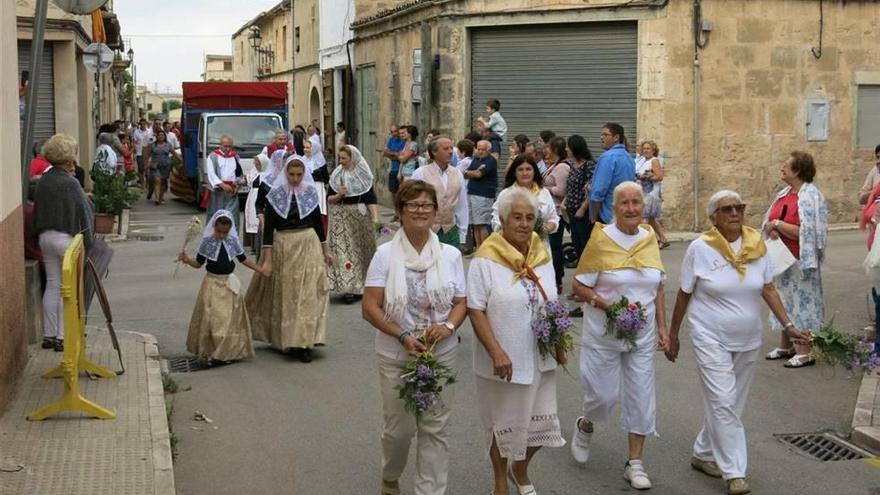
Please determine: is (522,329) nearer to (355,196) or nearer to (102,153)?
(355,196)

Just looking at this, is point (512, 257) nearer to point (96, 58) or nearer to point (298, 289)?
point (298, 289)

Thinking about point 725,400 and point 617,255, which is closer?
point 725,400

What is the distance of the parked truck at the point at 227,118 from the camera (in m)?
25.8

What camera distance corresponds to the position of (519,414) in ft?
19.3

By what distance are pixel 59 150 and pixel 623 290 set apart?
4790 millimetres

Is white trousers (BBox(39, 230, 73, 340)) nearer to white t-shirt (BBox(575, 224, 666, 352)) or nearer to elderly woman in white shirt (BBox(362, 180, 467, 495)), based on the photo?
elderly woman in white shirt (BBox(362, 180, 467, 495))

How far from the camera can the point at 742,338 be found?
21.3 feet

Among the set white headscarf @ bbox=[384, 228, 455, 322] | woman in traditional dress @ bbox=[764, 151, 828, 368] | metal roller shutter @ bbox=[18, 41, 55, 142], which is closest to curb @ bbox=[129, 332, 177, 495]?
white headscarf @ bbox=[384, 228, 455, 322]

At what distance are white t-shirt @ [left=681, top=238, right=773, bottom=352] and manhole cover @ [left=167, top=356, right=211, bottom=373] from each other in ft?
15.2

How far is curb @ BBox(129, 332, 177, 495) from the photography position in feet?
20.2

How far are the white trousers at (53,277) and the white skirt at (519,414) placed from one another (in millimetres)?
4419

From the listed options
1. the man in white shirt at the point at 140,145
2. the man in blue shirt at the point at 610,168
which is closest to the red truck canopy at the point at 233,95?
the man in white shirt at the point at 140,145

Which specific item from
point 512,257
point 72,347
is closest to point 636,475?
point 512,257

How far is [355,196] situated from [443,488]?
692 centimetres
